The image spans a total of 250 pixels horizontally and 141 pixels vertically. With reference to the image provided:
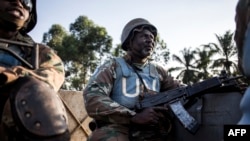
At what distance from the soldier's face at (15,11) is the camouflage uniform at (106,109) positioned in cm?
71

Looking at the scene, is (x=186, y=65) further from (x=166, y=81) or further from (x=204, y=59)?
(x=166, y=81)

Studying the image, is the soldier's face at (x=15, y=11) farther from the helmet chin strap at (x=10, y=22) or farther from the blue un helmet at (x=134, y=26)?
the blue un helmet at (x=134, y=26)

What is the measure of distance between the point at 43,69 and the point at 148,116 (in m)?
0.83

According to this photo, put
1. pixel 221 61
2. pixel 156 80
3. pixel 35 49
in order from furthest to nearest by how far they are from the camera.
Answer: pixel 221 61 < pixel 156 80 < pixel 35 49

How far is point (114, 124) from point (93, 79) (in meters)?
0.35

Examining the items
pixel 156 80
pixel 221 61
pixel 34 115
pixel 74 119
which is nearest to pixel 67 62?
pixel 221 61

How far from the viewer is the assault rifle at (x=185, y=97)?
2.22 meters

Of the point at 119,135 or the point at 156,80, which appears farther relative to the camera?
the point at 156,80

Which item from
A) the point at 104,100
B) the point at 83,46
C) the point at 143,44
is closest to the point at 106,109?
the point at 104,100

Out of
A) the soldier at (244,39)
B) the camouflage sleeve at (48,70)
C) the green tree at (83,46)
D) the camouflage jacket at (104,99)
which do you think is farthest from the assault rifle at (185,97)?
the green tree at (83,46)

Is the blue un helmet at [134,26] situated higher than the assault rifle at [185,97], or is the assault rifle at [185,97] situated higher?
→ the blue un helmet at [134,26]

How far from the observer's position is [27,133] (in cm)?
135

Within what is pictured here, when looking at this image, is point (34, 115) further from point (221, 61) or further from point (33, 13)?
point (221, 61)

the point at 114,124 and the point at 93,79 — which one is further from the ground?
the point at 93,79
